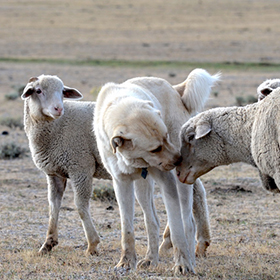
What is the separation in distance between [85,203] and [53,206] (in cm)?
53

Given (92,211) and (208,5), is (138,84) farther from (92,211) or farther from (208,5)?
(208,5)

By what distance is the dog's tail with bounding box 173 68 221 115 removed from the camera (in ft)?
22.9

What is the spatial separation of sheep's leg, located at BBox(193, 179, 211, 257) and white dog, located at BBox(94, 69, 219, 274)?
4cm

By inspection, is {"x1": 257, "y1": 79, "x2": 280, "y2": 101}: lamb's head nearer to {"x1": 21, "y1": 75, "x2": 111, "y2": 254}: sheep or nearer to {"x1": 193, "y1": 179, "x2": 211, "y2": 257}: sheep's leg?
{"x1": 193, "y1": 179, "x2": 211, "y2": 257}: sheep's leg

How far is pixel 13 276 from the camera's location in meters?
6.24

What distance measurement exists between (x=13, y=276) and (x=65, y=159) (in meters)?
1.88

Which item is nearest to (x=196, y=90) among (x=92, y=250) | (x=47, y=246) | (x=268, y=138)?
(x=268, y=138)

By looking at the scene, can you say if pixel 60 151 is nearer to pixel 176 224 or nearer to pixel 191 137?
pixel 191 137

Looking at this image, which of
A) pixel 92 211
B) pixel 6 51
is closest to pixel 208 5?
pixel 6 51

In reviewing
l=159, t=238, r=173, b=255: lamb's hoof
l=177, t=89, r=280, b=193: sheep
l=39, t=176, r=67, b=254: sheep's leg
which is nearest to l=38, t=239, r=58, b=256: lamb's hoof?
l=39, t=176, r=67, b=254: sheep's leg

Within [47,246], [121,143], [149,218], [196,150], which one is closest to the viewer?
[121,143]

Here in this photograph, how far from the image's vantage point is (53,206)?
7.96 m

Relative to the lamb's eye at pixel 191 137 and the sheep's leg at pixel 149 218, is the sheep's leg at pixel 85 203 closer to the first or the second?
the sheep's leg at pixel 149 218

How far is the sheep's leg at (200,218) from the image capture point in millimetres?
7341
